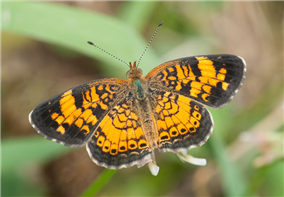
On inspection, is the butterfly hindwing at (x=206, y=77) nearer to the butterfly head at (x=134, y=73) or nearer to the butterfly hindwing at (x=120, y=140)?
the butterfly head at (x=134, y=73)

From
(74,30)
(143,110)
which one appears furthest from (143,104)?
(74,30)

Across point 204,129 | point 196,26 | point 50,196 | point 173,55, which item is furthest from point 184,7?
point 50,196

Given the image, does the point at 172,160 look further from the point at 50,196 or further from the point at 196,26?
the point at 196,26

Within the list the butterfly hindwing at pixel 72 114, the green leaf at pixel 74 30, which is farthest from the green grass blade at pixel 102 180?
the green leaf at pixel 74 30

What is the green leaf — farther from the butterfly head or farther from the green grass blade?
the green grass blade

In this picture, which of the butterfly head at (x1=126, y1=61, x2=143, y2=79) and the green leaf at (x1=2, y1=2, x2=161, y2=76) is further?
the green leaf at (x1=2, y1=2, x2=161, y2=76)

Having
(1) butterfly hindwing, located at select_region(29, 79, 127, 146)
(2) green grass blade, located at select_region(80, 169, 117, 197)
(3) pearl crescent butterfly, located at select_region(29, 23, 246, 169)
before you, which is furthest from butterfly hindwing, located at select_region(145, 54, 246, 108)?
(2) green grass blade, located at select_region(80, 169, 117, 197)

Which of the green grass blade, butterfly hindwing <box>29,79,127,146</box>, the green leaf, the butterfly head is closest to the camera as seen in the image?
the green grass blade
